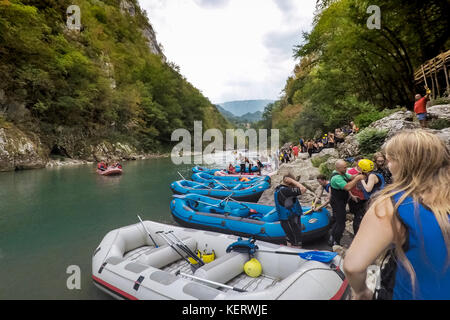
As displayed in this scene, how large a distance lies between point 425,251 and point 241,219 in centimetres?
516

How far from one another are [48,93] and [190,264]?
26.3 metres

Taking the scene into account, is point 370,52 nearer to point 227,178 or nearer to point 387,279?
point 227,178

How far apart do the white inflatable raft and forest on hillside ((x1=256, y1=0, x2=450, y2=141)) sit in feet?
31.3

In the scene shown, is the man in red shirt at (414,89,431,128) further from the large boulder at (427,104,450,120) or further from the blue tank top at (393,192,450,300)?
the blue tank top at (393,192,450,300)

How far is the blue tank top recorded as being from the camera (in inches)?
36.7

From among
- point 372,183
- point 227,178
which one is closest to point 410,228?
point 372,183

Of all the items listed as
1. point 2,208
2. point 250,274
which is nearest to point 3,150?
point 2,208

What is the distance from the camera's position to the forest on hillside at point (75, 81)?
1997 cm

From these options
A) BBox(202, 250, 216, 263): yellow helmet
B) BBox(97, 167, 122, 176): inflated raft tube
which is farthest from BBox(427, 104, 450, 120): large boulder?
BBox(97, 167, 122, 176): inflated raft tube

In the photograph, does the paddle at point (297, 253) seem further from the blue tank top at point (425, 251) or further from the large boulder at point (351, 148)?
the large boulder at point (351, 148)

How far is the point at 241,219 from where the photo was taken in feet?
19.6

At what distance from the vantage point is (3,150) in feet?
56.9

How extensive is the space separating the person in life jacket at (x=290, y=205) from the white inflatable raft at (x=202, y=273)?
0.53m
